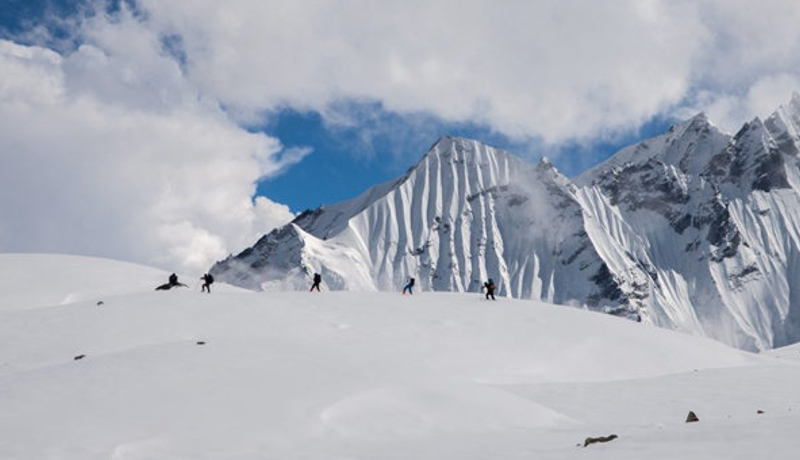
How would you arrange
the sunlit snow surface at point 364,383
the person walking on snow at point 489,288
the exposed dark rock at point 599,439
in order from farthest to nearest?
the person walking on snow at point 489,288, the sunlit snow surface at point 364,383, the exposed dark rock at point 599,439

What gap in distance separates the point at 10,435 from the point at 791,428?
18236 millimetres

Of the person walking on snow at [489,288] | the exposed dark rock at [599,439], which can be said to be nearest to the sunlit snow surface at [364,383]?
the exposed dark rock at [599,439]

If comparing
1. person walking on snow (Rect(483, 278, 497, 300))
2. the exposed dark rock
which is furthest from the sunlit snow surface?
person walking on snow (Rect(483, 278, 497, 300))

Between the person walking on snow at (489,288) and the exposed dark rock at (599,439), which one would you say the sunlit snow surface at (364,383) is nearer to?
the exposed dark rock at (599,439)

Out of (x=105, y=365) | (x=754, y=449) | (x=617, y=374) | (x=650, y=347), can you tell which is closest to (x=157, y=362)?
(x=105, y=365)

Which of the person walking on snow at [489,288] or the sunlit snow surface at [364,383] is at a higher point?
the person walking on snow at [489,288]

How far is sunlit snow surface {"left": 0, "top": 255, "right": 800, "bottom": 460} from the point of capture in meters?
17.0

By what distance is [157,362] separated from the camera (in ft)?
80.3

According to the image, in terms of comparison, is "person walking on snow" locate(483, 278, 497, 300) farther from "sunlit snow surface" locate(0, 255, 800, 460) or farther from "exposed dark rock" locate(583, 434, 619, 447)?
"exposed dark rock" locate(583, 434, 619, 447)

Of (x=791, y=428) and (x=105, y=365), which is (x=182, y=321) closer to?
(x=105, y=365)

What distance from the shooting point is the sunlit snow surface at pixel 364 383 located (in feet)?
55.9

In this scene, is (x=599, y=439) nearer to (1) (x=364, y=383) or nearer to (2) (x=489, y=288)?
(1) (x=364, y=383)

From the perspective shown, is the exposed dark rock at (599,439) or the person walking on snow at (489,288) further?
the person walking on snow at (489,288)

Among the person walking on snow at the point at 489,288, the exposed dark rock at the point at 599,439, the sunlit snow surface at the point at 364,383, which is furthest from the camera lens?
the person walking on snow at the point at 489,288
